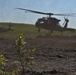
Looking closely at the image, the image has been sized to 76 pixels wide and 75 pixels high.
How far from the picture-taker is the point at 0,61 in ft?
21.1

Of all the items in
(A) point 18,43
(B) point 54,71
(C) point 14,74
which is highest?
(A) point 18,43

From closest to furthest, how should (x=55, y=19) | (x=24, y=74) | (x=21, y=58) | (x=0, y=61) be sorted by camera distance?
(x=0, y=61) → (x=21, y=58) → (x=24, y=74) → (x=55, y=19)

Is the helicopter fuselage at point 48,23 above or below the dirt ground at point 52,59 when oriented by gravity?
above

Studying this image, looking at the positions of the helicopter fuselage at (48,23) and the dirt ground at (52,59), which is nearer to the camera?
the dirt ground at (52,59)

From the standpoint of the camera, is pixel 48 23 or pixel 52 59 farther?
pixel 48 23

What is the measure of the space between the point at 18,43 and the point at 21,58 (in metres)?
0.90

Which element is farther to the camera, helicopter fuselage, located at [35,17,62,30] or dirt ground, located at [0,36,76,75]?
helicopter fuselage, located at [35,17,62,30]

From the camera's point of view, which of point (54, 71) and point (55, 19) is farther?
point (55, 19)

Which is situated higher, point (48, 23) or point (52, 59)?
point (48, 23)

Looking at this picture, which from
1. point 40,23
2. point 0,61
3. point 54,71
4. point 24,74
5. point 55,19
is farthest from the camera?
point 55,19

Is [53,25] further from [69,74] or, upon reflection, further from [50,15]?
[69,74]

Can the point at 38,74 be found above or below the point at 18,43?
below

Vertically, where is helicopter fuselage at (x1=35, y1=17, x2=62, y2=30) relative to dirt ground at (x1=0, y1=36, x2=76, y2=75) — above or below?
above

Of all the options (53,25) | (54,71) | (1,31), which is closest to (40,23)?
(53,25)
